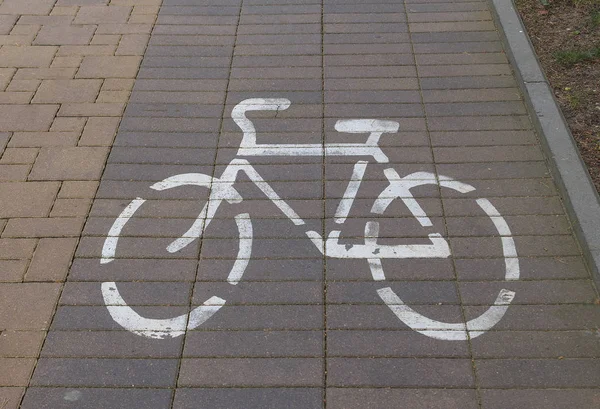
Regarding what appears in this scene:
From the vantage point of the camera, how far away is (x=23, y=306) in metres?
4.39

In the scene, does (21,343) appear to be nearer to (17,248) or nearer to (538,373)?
(17,248)

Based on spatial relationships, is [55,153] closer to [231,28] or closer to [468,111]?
[231,28]

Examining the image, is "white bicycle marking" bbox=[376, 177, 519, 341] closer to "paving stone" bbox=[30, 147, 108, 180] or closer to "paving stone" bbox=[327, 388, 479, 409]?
"paving stone" bbox=[327, 388, 479, 409]

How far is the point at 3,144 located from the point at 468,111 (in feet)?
11.1

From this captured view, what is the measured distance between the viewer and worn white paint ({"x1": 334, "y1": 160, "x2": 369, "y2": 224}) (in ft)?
16.3

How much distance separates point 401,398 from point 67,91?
3839 mm

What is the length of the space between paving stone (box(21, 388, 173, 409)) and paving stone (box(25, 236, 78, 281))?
825 millimetres

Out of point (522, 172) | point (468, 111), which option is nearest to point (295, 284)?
point (522, 172)

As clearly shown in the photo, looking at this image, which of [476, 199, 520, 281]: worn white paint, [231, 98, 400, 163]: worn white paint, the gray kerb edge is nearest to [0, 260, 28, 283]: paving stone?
[231, 98, 400, 163]: worn white paint

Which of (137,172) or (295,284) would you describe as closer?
(295,284)

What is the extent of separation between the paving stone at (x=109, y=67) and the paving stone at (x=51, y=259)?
6.97ft

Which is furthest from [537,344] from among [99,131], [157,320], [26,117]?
[26,117]

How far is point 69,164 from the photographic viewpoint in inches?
215

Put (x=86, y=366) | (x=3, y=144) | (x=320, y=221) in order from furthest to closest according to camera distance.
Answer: (x=3, y=144) → (x=320, y=221) → (x=86, y=366)
